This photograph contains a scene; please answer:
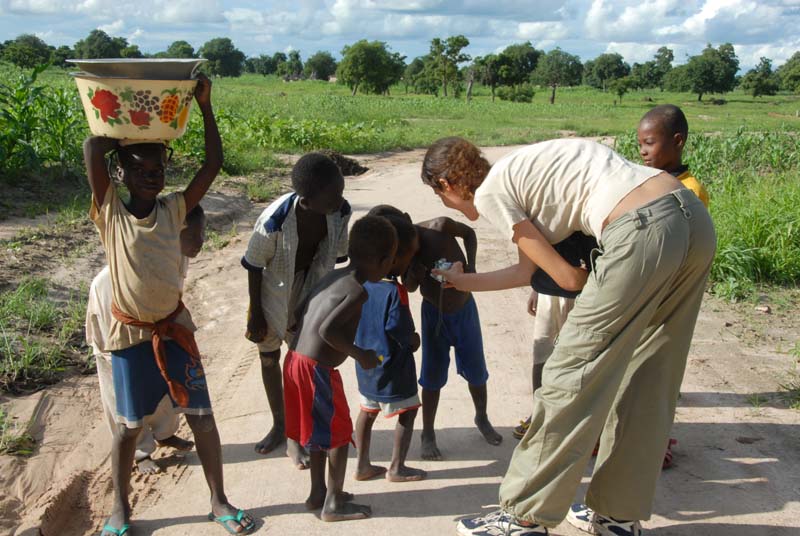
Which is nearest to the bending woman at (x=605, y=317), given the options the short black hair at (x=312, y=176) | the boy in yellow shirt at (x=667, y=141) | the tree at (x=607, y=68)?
the short black hair at (x=312, y=176)

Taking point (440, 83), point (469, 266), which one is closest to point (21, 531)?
point (469, 266)

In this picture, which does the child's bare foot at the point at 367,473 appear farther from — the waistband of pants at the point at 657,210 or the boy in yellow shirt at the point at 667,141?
the boy in yellow shirt at the point at 667,141

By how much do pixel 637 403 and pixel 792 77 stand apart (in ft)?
256

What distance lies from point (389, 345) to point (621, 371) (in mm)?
1105

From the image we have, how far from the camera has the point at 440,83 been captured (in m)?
59.8

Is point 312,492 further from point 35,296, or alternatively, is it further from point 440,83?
point 440,83

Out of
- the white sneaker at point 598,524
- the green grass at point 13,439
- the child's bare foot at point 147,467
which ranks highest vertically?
the white sneaker at point 598,524

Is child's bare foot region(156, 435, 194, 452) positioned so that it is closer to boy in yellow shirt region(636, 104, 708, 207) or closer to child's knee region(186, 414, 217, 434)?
child's knee region(186, 414, 217, 434)

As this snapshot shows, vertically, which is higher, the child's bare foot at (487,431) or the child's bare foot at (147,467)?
the child's bare foot at (487,431)

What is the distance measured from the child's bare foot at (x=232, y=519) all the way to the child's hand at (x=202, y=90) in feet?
5.44

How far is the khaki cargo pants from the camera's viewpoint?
2334mm

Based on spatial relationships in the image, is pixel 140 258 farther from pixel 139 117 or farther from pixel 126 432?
pixel 126 432

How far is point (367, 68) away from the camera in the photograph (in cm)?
5606

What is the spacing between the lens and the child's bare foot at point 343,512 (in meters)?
2.94
